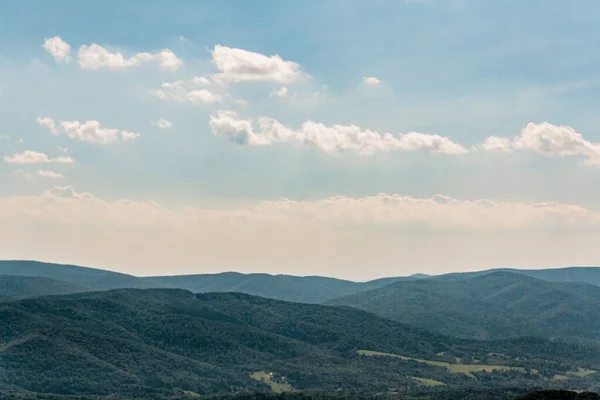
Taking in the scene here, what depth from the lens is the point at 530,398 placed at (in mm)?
178500

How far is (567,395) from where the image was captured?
575 feet

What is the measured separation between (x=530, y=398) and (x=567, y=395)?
9631 mm
